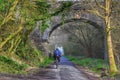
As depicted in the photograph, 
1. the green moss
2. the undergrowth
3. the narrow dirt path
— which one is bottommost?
the undergrowth

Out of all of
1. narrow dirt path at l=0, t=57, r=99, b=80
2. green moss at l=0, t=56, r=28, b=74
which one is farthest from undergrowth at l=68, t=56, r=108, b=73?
green moss at l=0, t=56, r=28, b=74

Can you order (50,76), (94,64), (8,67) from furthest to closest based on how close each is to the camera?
1. (94,64)
2. (8,67)
3. (50,76)

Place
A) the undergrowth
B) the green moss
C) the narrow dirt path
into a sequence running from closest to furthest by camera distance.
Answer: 1. the narrow dirt path
2. the green moss
3. the undergrowth

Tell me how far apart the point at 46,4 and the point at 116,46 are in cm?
1221

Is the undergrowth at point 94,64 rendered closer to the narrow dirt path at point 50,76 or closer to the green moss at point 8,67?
the narrow dirt path at point 50,76

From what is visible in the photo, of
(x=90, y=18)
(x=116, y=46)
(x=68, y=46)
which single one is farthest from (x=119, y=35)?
(x=68, y=46)

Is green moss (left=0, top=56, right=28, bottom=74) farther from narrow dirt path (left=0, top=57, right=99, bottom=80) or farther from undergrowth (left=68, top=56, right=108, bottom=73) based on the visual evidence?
undergrowth (left=68, top=56, right=108, bottom=73)

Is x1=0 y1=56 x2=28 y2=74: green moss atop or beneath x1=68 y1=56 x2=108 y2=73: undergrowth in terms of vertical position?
atop

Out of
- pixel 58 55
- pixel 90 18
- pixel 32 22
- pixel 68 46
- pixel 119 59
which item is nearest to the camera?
pixel 32 22

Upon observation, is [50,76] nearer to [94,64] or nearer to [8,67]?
[8,67]

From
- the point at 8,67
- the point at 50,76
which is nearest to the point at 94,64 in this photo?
the point at 8,67

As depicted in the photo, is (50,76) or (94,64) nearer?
(50,76)

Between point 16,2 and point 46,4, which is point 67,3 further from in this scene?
point 16,2

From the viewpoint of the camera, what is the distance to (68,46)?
78438 millimetres
